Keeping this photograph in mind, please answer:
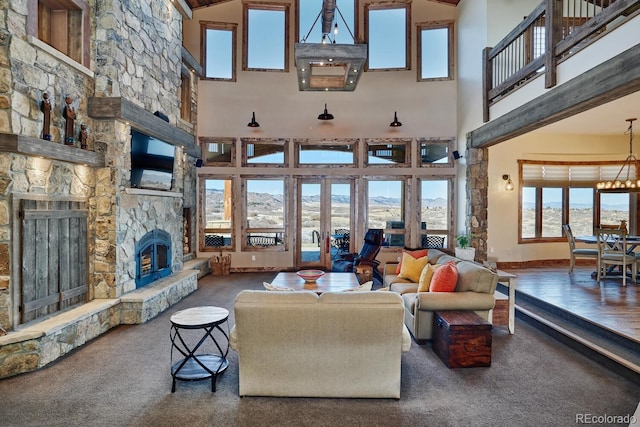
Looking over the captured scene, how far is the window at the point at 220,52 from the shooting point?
26.2ft

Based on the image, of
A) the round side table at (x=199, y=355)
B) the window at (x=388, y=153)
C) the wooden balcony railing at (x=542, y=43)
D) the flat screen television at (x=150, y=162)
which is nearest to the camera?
the round side table at (x=199, y=355)

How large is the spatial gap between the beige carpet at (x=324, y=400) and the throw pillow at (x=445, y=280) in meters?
0.70

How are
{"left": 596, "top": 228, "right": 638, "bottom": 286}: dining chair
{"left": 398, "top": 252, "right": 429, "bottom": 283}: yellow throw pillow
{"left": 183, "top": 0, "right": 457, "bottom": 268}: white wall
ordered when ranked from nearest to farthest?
{"left": 398, "top": 252, "right": 429, "bottom": 283}: yellow throw pillow < {"left": 596, "top": 228, "right": 638, "bottom": 286}: dining chair < {"left": 183, "top": 0, "right": 457, "bottom": 268}: white wall

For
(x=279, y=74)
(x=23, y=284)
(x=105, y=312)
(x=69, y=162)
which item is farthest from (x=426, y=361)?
(x=279, y=74)

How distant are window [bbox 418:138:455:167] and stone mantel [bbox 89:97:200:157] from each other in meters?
5.34

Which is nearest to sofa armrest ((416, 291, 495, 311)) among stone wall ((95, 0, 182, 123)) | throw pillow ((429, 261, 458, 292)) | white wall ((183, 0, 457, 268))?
throw pillow ((429, 261, 458, 292))

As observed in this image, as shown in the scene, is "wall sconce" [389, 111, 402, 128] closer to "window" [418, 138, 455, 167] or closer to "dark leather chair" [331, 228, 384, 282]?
"window" [418, 138, 455, 167]

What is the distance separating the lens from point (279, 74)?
807cm

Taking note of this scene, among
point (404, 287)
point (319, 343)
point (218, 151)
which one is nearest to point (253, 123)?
point (218, 151)

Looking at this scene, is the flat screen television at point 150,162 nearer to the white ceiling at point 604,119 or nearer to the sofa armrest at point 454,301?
the sofa armrest at point 454,301

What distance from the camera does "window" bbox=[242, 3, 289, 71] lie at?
26.4 feet

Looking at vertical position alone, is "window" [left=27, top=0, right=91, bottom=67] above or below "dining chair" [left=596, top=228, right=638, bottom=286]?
above

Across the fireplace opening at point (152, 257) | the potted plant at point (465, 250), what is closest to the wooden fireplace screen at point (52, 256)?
the fireplace opening at point (152, 257)

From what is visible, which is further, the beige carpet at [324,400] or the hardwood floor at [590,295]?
the hardwood floor at [590,295]
